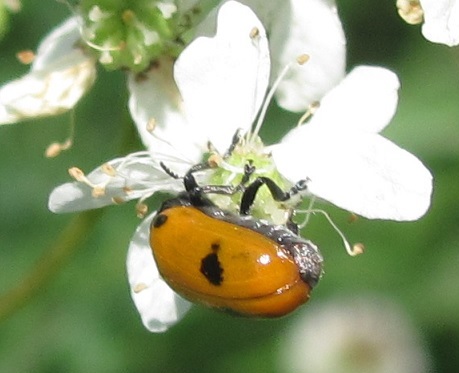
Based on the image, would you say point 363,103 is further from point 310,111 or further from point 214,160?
point 214,160

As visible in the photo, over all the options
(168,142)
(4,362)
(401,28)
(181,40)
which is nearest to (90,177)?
(168,142)

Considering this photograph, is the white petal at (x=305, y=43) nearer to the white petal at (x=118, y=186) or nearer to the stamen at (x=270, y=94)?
the stamen at (x=270, y=94)

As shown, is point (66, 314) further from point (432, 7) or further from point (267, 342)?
point (432, 7)

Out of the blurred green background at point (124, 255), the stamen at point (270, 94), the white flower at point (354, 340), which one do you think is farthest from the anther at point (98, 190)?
the white flower at point (354, 340)

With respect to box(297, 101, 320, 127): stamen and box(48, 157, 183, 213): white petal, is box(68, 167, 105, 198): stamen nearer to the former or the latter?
box(48, 157, 183, 213): white petal

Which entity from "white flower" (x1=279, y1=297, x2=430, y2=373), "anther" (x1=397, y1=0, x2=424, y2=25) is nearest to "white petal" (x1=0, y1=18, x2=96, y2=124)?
"anther" (x1=397, y1=0, x2=424, y2=25)
